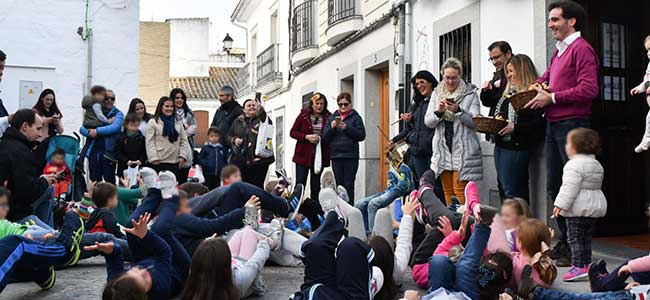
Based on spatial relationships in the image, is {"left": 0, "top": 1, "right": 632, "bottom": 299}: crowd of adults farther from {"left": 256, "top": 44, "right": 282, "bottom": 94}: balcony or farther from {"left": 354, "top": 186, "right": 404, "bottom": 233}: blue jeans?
{"left": 256, "top": 44, "right": 282, "bottom": 94}: balcony

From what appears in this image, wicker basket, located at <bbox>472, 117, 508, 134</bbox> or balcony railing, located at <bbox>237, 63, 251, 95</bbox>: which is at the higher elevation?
balcony railing, located at <bbox>237, 63, 251, 95</bbox>

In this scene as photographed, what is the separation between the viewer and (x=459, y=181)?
23.5ft

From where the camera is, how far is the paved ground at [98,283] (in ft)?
17.4

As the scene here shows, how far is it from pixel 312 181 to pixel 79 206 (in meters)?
3.12

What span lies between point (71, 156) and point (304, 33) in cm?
982

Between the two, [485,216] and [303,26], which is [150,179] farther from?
[303,26]

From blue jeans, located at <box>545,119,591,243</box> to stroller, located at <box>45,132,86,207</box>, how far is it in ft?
16.3

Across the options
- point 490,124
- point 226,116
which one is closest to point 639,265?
point 490,124

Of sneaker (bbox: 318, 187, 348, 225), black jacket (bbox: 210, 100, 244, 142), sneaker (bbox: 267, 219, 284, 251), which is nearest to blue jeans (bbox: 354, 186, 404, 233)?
sneaker (bbox: 267, 219, 284, 251)

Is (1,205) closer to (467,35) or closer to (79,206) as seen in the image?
(79,206)

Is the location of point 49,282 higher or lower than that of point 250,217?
lower

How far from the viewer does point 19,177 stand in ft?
19.8

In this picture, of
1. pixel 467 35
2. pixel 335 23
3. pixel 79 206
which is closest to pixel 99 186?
pixel 79 206

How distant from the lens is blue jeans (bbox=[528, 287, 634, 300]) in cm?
465
